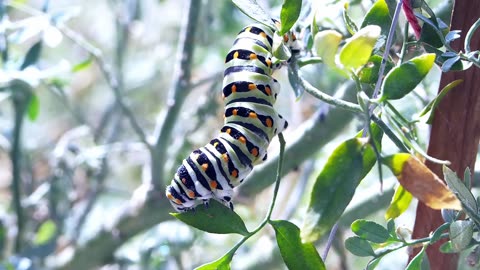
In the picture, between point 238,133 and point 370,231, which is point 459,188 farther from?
point 238,133

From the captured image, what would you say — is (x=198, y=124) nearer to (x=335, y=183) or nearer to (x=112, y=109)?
(x=112, y=109)

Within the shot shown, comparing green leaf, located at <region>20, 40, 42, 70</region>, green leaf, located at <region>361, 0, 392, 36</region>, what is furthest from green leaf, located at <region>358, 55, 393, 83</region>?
green leaf, located at <region>20, 40, 42, 70</region>

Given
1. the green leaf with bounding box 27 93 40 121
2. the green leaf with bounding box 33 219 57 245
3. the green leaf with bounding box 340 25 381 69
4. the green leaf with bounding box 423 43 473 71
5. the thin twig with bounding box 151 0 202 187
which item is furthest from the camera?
the green leaf with bounding box 33 219 57 245

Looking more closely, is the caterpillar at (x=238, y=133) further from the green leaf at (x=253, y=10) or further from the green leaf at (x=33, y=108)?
the green leaf at (x=33, y=108)

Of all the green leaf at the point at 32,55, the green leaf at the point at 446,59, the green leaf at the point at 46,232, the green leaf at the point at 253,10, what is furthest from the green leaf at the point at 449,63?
the green leaf at the point at 46,232

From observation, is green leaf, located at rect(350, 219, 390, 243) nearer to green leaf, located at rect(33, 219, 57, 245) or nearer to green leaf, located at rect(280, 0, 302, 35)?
green leaf, located at rect(280, 0, 302, 35)

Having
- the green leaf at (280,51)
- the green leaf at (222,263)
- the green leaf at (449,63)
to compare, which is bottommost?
the green leaf at (222,263)
